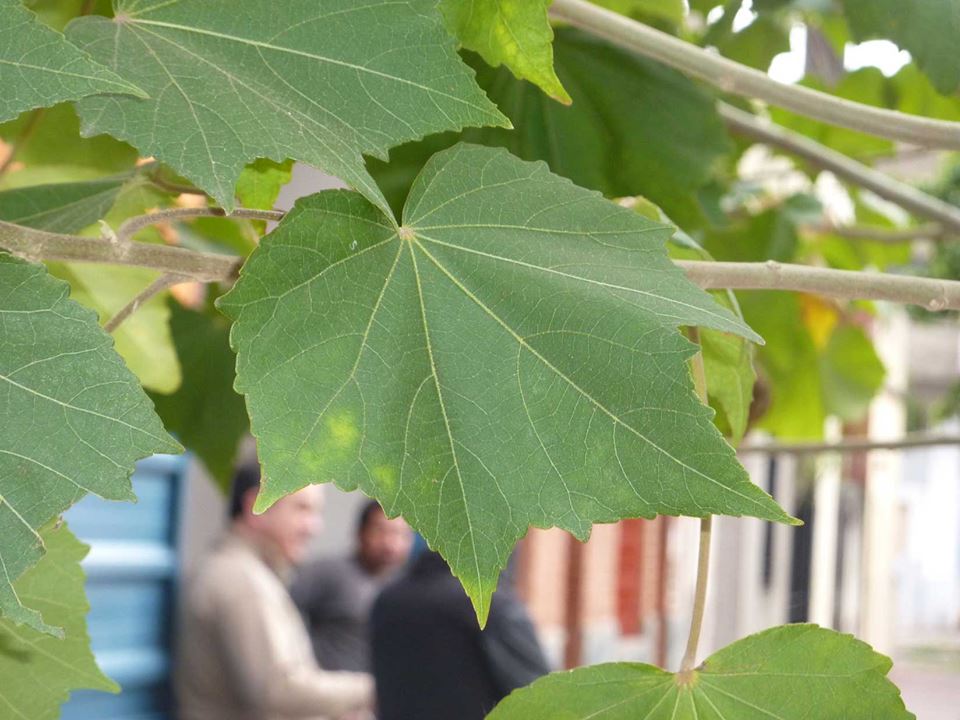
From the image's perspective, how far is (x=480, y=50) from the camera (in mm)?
307

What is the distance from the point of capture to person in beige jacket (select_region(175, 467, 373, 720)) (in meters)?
2.36

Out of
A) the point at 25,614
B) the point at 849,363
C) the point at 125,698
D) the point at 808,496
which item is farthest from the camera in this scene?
the point at 808,496

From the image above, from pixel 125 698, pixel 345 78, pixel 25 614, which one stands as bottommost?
pixel 125 698

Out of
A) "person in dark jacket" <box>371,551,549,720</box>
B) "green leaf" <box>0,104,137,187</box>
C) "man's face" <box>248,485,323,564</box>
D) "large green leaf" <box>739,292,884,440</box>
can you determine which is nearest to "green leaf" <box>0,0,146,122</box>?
"green leaf" <box>0,104,137,187</box>

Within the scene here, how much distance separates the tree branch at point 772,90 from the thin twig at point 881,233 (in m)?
0.54

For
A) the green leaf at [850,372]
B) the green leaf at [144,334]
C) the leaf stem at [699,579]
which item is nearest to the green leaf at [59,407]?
the leaf stem at [699,579]

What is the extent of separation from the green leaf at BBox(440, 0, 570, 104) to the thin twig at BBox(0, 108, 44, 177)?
205mm

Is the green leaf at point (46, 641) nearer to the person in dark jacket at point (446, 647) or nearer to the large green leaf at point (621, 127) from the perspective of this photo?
the large green leaf at point (621, 127)

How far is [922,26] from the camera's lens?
1.46 ft

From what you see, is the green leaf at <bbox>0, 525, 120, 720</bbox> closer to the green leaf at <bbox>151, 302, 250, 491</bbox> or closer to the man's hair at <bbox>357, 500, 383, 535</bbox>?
the green leaf at <bbox>151, 302, 250, 491</bbox>

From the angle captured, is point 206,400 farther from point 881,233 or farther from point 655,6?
point 881,233

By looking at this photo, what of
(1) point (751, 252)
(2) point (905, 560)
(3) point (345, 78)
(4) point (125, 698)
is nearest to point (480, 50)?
(3) point (345, 78)

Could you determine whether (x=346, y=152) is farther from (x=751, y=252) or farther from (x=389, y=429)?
(x=751, y=252)

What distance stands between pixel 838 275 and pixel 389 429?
4.4 inches
